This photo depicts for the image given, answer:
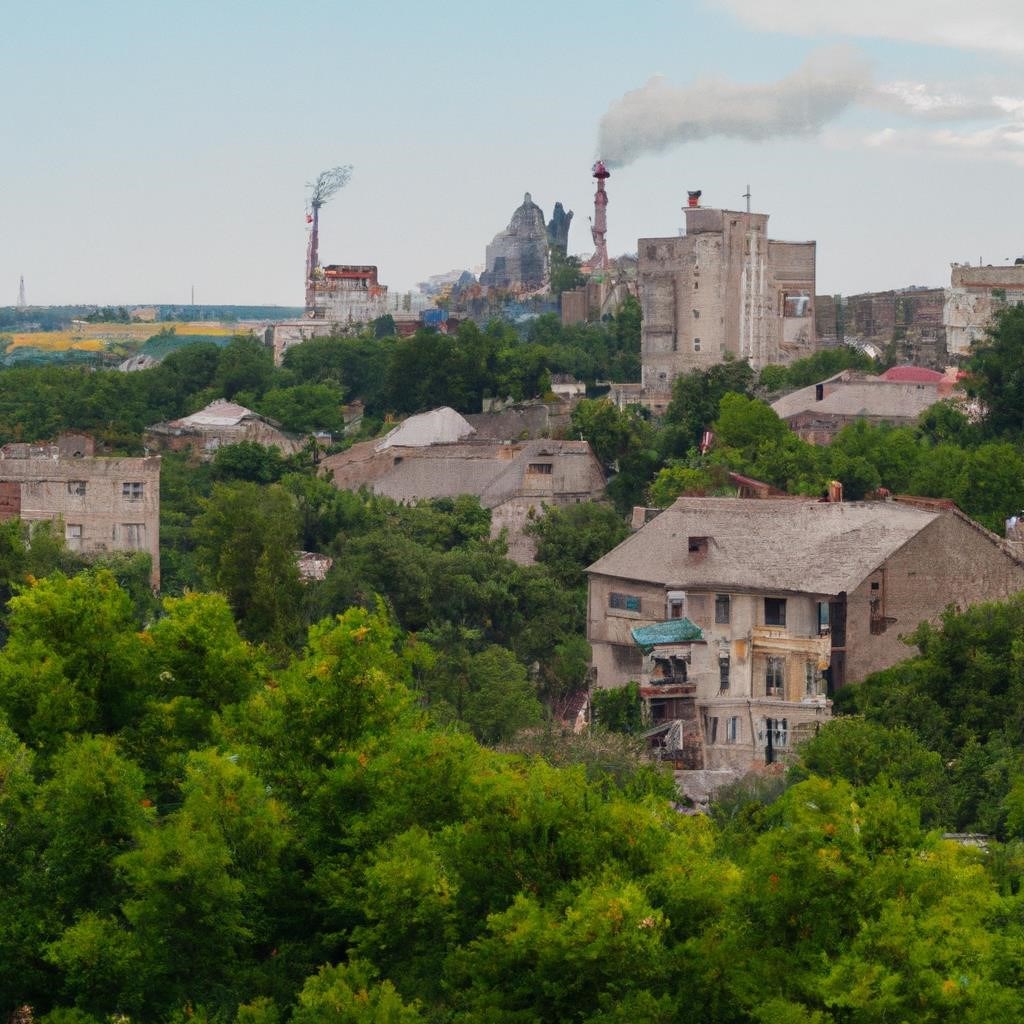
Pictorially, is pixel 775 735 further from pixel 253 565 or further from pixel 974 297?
pixel 974 297

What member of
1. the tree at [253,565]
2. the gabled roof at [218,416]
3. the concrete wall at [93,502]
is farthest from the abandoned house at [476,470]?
the tree at [253,565]

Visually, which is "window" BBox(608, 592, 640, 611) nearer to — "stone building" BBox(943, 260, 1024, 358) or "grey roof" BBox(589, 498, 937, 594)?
"grey roof" BBox(589, 498, 937, 594)

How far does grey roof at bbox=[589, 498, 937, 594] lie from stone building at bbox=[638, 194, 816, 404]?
30673 millimetres

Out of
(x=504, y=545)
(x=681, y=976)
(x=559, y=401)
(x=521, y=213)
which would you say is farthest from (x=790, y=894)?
(x=521, y=213)

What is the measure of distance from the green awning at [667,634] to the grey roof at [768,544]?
74cm

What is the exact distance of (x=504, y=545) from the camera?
55.4 metres

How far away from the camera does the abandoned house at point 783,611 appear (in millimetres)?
42406

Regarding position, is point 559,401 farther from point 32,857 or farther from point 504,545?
point 32,857

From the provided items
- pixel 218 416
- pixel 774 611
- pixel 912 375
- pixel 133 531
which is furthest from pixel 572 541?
pixel 218 416

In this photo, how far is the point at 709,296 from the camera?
77.9 metres

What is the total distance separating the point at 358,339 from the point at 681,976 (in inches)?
2978

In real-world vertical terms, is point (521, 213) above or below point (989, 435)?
above

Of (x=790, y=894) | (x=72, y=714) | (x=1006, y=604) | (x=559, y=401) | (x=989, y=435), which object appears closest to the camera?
(x=790, y=894)

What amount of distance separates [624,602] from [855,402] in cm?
2446
